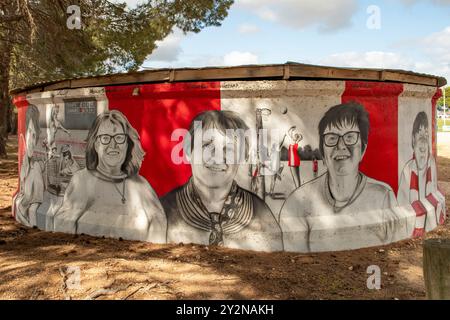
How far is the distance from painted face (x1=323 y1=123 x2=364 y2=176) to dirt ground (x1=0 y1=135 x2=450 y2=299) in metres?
1.16

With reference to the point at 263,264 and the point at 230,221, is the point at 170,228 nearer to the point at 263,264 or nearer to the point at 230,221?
the point at 230,221

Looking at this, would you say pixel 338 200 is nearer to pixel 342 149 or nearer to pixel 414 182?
pixel 342 149

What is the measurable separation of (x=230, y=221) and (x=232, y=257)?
0.58m

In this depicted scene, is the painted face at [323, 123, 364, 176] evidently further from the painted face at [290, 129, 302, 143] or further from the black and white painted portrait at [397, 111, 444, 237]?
the black and white painted portrait at [397, 111, 444, 237]

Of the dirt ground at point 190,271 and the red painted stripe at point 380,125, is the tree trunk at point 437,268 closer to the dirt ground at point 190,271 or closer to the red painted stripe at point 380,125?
the dirt ground at point 190,271

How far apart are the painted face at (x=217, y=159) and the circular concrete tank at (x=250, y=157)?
14 mm

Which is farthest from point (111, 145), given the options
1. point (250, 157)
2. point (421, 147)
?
point (421, 147)

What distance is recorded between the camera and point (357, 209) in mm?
5992

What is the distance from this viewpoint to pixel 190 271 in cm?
479

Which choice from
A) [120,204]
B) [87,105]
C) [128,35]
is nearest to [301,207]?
[120,204]

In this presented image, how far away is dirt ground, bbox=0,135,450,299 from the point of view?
4188mm

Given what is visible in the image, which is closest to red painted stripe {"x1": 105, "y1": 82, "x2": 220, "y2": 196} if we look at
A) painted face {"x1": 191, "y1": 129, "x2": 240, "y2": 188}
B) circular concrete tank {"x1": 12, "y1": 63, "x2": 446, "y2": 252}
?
circular concrete tank {"x1": 12, "y1": 63, "x2": 446, "y2": 252}

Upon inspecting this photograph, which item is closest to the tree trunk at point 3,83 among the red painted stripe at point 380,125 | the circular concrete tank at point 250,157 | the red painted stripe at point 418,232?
the circular concrete tank at point 250,157
